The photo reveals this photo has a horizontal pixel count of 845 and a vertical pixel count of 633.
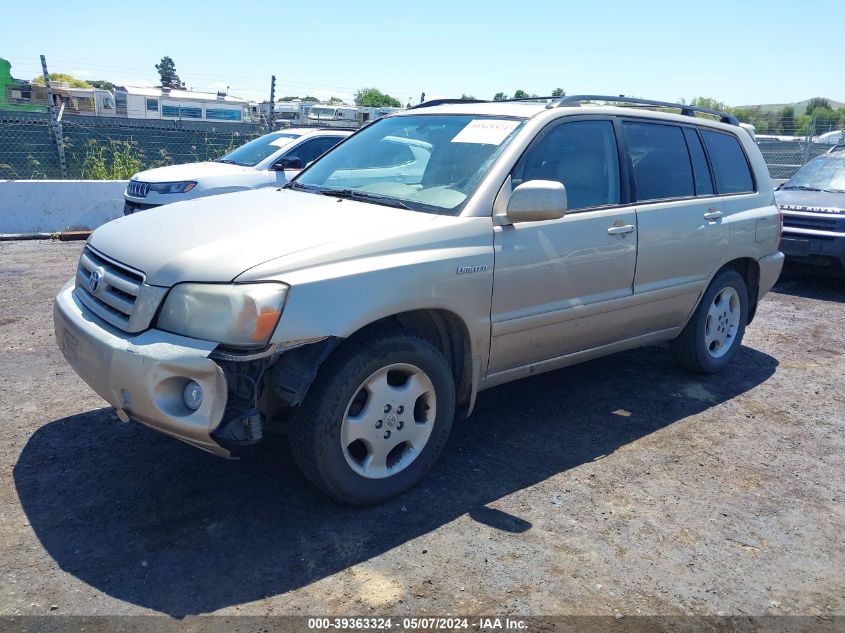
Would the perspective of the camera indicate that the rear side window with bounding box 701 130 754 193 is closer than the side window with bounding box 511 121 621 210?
No

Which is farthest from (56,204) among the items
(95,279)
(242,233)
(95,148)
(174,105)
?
(174,105)

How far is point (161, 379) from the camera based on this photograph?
9.94 ft

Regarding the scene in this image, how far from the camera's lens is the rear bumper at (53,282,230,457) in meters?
2.99

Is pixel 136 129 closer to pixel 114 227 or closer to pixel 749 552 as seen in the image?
pixel 114 227

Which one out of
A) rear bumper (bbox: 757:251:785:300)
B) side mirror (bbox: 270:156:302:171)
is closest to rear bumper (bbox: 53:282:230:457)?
rear bumper (bbox: 757:251:785:300)

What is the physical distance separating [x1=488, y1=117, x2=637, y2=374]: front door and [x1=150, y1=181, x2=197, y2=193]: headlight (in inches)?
238

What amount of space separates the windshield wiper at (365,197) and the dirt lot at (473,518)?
1398 mm

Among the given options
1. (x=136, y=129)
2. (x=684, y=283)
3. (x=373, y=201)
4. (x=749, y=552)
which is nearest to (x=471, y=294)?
(x=373, y=201)

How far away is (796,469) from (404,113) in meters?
3.20

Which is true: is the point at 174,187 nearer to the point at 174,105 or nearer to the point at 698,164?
the point at 698,164

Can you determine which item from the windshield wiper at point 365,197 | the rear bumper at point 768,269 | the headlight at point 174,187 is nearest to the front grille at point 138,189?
the headlight at point 174,187

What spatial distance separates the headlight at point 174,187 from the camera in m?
9.14

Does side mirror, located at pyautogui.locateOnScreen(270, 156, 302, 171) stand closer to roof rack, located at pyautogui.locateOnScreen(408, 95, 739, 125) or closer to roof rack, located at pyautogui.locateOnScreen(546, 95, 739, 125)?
roof rack, located at pyautogui.locateOnScreen(408, 95, 739, 125)

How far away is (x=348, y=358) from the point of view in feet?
10.7
